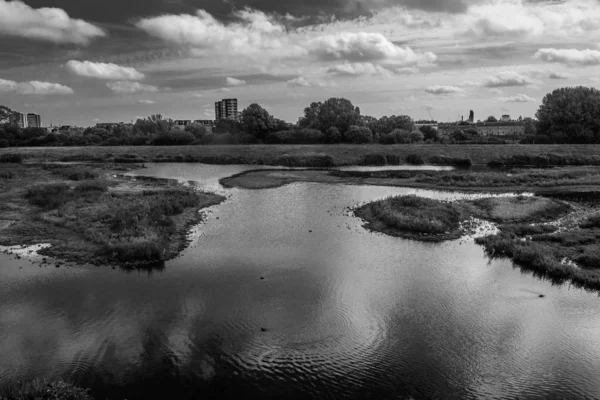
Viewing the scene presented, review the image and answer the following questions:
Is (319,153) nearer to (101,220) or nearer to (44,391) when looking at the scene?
(101,220)

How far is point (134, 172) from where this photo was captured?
257 feet

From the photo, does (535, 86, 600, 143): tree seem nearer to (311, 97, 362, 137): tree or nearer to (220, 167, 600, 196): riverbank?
(220, 167, 600, 196): riverbank

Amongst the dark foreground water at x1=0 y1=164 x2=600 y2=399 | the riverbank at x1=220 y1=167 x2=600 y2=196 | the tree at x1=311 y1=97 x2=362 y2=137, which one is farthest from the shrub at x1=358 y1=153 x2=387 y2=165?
the dark foreground water at x1=0 y1=164 x2=600 y2=399

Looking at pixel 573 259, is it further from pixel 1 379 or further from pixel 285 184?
pixel 285 184

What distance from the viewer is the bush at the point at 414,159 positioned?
89387 mm

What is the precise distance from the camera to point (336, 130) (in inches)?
5010

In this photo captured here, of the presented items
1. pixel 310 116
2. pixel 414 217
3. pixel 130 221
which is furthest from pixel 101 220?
pixel 310 116

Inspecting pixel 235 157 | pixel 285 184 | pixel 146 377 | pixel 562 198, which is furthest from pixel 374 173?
pixel 146 377

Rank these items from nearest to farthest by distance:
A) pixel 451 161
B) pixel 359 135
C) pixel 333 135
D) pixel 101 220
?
pixel 101 220
pixel 451 161
pixel 359 135
pixel 333 135

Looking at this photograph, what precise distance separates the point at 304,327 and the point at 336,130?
112 meters

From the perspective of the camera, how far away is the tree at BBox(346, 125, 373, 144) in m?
124

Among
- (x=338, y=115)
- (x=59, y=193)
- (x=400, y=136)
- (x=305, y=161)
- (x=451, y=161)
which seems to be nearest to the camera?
(x=59, y=193)

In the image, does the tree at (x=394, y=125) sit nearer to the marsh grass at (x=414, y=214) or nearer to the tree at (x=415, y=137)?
the tree at (x=415, y=137)

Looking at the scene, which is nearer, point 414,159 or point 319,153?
point 414,159
